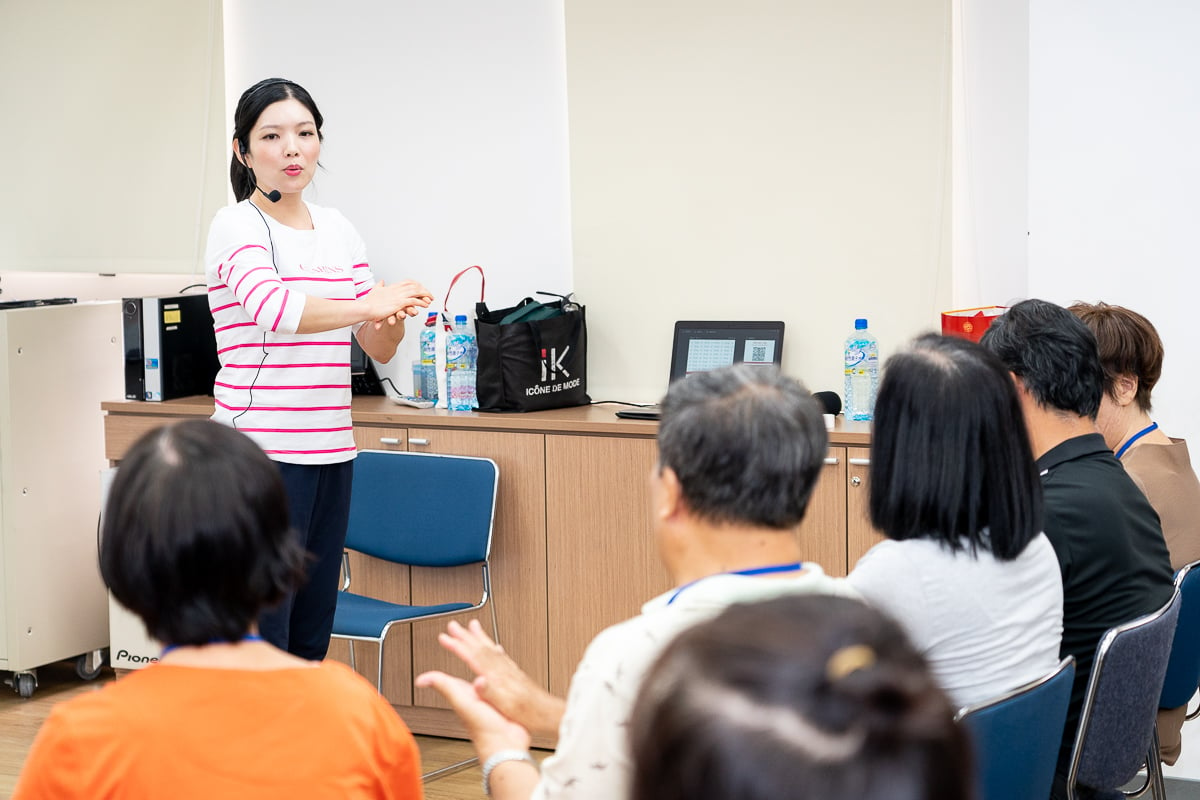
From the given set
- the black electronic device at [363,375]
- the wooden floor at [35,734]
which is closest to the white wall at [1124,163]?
the wooden floor at [35,734]

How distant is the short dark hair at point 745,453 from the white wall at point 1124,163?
6.46 ft

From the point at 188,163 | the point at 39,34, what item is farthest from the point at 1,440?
the point at 39,34

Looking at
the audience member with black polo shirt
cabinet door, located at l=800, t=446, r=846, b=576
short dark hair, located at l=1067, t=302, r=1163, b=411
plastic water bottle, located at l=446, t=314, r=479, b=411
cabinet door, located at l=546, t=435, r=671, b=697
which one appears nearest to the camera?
the audience member with black polo shirt

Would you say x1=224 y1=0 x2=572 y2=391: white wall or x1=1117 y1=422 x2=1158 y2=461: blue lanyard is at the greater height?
x1=224 y1=0 x2=572 y2=391: white wall

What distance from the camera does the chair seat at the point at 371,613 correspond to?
328 centimetres

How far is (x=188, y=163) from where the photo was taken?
4.53 metres

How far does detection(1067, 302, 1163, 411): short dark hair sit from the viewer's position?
2.52 m

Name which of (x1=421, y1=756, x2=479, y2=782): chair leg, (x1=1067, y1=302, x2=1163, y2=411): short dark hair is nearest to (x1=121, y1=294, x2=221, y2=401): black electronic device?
(x1=421, y1=756, x2=479, y2=782): chair leg

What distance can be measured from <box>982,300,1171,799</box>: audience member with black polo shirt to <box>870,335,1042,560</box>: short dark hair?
283 millimetres

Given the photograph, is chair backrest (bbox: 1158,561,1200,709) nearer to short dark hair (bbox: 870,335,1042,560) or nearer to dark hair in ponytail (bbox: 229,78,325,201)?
short dark hair (bbox: 870,335,1042,560)

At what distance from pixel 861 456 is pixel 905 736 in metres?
2.65

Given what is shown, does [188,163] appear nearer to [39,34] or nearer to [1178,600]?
[39,34]

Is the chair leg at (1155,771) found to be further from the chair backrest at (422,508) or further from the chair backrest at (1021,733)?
the chair backrest at (422,508)

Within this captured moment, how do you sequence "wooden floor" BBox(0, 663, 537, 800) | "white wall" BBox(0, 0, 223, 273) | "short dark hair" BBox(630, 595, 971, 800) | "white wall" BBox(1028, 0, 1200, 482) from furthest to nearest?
"white wall" BBox(0, 0, 223, 273) < "wooden floor" BBox(0, 663, 537, 800) < "white wall" BBox(1028, 0, 1200, 482) < "short dark hair" BBox(630, 595, 971, 800)
